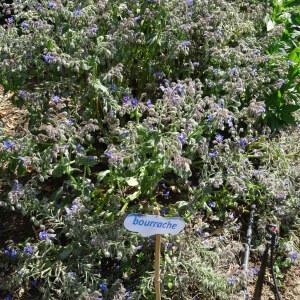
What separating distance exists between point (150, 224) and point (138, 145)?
2.04 ft

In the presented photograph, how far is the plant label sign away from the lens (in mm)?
2395

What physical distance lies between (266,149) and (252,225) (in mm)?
484

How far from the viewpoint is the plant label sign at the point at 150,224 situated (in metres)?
2.39

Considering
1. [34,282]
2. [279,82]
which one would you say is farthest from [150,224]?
[279,82]

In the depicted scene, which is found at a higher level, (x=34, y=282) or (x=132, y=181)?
(x=132, y=181)

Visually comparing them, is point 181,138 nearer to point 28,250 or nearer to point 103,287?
point 103,287

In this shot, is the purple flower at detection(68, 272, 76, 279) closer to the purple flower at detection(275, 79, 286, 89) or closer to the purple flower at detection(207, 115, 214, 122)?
the purple flower at detection(207, 115, 214, 122)

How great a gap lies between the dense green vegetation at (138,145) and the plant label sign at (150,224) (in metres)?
0.43

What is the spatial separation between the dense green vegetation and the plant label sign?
1.40 ft

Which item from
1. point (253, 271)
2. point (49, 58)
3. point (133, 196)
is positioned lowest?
point (253, 271)

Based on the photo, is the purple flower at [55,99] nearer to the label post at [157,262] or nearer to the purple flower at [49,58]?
the purple flower at [49,58]

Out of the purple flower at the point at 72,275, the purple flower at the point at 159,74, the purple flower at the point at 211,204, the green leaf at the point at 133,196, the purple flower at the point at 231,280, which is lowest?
the purple flower at the point at 231,280

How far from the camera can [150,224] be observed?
2408mm

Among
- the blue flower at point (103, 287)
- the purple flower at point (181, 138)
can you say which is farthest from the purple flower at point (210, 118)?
the blue flower at point (103, 287)
